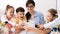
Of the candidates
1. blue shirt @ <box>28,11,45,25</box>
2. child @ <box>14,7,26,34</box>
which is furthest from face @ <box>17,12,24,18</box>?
blue shirt @ <box>28,11,45,25</box>

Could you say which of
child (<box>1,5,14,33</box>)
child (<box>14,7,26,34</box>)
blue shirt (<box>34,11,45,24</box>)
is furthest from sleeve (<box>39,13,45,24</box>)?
child (<box>1,5,14,33</box>)

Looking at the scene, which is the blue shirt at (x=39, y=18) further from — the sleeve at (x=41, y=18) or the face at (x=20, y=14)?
the face at (x=20, y=14)

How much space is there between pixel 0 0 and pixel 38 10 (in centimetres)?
41

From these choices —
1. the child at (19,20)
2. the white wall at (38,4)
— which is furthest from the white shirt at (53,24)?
the child at (19,20)

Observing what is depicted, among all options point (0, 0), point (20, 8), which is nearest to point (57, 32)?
point (20, 8)

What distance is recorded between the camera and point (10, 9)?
131 cm

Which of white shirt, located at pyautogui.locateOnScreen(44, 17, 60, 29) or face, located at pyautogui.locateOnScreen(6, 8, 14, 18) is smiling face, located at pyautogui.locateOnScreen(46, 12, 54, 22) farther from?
face, located at pyautogui.locateOnScreen(6, 8, 14, 18)

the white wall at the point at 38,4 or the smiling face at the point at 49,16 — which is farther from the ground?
the white wall at the point at 38,4

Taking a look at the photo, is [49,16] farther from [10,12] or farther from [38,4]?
[10,12]

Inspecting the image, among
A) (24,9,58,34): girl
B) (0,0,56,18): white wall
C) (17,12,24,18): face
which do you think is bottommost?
(24,9,58,34): girl

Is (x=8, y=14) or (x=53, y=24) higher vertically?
(x=8, y=14)

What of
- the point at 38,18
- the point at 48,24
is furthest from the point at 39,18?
the point at 48,24

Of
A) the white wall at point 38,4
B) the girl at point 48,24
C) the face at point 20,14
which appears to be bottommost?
the girl at point 48,24

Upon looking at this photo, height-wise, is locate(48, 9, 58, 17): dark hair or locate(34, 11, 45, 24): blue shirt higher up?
locate(48, 9, 58, 17): dark hair
